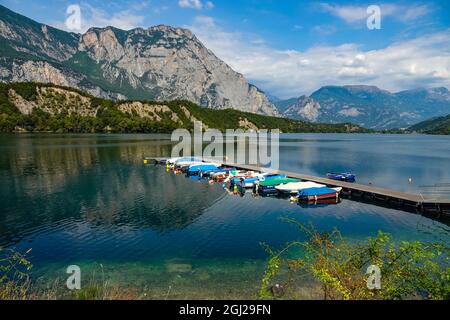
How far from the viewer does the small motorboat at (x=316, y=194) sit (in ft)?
157

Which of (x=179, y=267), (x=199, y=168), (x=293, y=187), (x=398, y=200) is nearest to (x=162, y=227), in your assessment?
(x=179, y=267)

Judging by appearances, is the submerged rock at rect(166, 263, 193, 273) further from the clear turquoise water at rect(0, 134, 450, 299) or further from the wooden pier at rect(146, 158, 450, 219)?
the wooden pier at rect(146, 158, 450, 219)

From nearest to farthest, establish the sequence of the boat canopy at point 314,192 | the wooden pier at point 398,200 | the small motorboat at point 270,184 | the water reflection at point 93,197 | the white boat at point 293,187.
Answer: the water reflection at point 93,197
the wooden pier at point 398,200
the boat canopy at point 314,192
the white boat at point 293,187
the small motorboat at point 270,184

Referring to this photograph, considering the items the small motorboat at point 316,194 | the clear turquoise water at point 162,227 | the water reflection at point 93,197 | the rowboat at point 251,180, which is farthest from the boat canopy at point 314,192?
the water reflection at point 93,197

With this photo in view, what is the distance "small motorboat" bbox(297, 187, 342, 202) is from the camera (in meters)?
47.8

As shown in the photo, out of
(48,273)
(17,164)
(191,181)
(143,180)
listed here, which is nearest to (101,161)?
(17,164)

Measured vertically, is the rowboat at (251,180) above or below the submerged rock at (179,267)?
above

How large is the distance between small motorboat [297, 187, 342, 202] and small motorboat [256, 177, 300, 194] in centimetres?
594

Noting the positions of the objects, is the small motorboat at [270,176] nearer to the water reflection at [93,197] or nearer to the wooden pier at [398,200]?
the wooden pier at [398,200]

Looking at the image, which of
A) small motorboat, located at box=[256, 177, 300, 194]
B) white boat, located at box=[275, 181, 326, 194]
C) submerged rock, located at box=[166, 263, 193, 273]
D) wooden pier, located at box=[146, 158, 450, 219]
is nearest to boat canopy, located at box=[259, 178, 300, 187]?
small motorboat, located at box=[256, 177, 300, 194]

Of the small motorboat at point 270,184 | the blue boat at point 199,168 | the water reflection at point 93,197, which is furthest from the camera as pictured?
the blue boat at point 199,168

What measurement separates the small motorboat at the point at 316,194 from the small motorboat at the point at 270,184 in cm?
594

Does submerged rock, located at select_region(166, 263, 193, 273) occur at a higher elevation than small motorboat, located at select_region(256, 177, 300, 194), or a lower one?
lower
